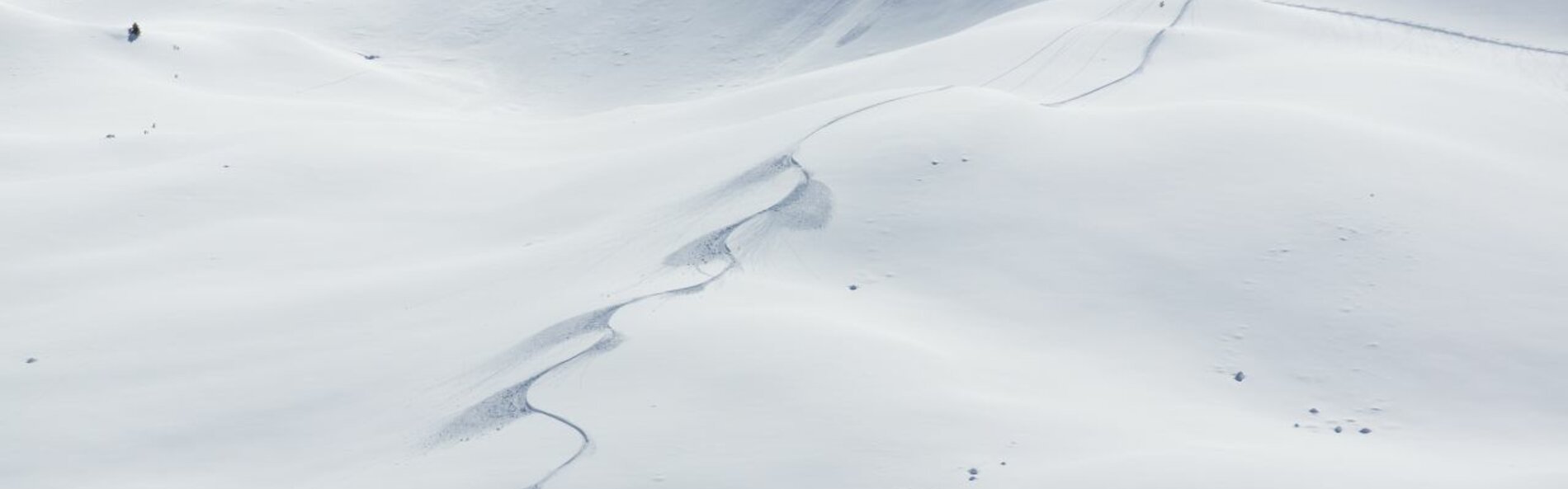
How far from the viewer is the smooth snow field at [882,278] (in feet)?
23.3

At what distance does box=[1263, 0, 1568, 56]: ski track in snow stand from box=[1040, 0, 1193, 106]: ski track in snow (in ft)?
2.89

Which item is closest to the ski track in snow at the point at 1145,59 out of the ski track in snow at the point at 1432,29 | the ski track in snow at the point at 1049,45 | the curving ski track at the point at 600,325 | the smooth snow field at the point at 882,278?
the smooth snow field at the point at 882,278

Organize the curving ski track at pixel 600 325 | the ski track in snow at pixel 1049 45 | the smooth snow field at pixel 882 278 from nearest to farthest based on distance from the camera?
the smooth snow field at pixel 882 278, the curving ski track at pixel 600 325, the ski track in snow at pixel 1049 45

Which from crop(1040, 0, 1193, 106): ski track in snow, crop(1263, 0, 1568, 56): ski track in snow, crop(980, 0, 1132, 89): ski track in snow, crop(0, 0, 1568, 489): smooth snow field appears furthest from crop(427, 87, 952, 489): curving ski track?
crop(1263, 0, 1568, 56): ski track in snow

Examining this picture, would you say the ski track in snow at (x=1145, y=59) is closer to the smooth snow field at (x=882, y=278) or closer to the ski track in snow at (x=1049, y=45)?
the smooth snow field at (x=882, y=278)

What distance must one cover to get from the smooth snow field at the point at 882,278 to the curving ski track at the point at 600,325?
0.03m

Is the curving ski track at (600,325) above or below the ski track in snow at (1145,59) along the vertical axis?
below

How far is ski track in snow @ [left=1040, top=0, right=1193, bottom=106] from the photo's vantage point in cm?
1107

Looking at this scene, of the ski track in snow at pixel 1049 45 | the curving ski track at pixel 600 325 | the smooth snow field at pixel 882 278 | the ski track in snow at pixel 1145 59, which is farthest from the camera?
the ski track in snow at pixel 1049 45

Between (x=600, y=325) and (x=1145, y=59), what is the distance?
525cm

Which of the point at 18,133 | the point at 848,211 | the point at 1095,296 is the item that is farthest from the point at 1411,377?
the point at 18,133

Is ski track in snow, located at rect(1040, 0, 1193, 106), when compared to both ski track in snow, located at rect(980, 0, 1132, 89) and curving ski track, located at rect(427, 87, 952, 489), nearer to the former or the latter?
ski track in snow, located at rect(980, 0, 1132, 89)

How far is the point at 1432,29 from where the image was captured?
1249cm

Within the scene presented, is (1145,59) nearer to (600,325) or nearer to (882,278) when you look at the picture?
(882,278)
